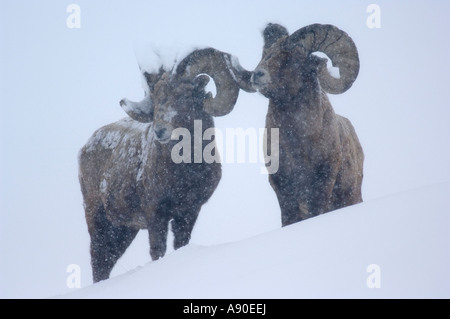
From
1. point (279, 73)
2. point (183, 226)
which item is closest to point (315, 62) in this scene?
point (279, 73)

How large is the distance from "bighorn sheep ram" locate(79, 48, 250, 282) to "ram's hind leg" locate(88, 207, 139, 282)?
2.18 feet

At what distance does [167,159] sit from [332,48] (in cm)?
254

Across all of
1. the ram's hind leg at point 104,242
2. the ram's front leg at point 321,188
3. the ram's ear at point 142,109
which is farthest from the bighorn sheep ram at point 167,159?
the ram's front leg at point 321,188

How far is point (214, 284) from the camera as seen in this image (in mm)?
6188

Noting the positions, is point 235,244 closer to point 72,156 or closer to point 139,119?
point 139,119

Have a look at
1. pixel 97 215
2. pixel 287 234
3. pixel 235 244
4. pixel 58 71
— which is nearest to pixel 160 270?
pixel 235 244

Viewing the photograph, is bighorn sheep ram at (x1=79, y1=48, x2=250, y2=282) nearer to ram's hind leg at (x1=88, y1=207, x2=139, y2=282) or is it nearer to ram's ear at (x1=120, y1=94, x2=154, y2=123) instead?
ram's ear at (x1=120, y1=94, x2=154, y2=123)

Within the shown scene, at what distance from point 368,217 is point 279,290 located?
1620 millimetres

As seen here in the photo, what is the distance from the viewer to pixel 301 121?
8.77 metres

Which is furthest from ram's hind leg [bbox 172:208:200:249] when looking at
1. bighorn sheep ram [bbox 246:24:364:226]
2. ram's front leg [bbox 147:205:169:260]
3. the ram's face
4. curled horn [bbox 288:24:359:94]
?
curled horn [bbox 288:24:359:94]

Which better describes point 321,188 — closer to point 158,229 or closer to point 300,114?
point 300,114

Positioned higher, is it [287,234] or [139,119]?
[139,119]
